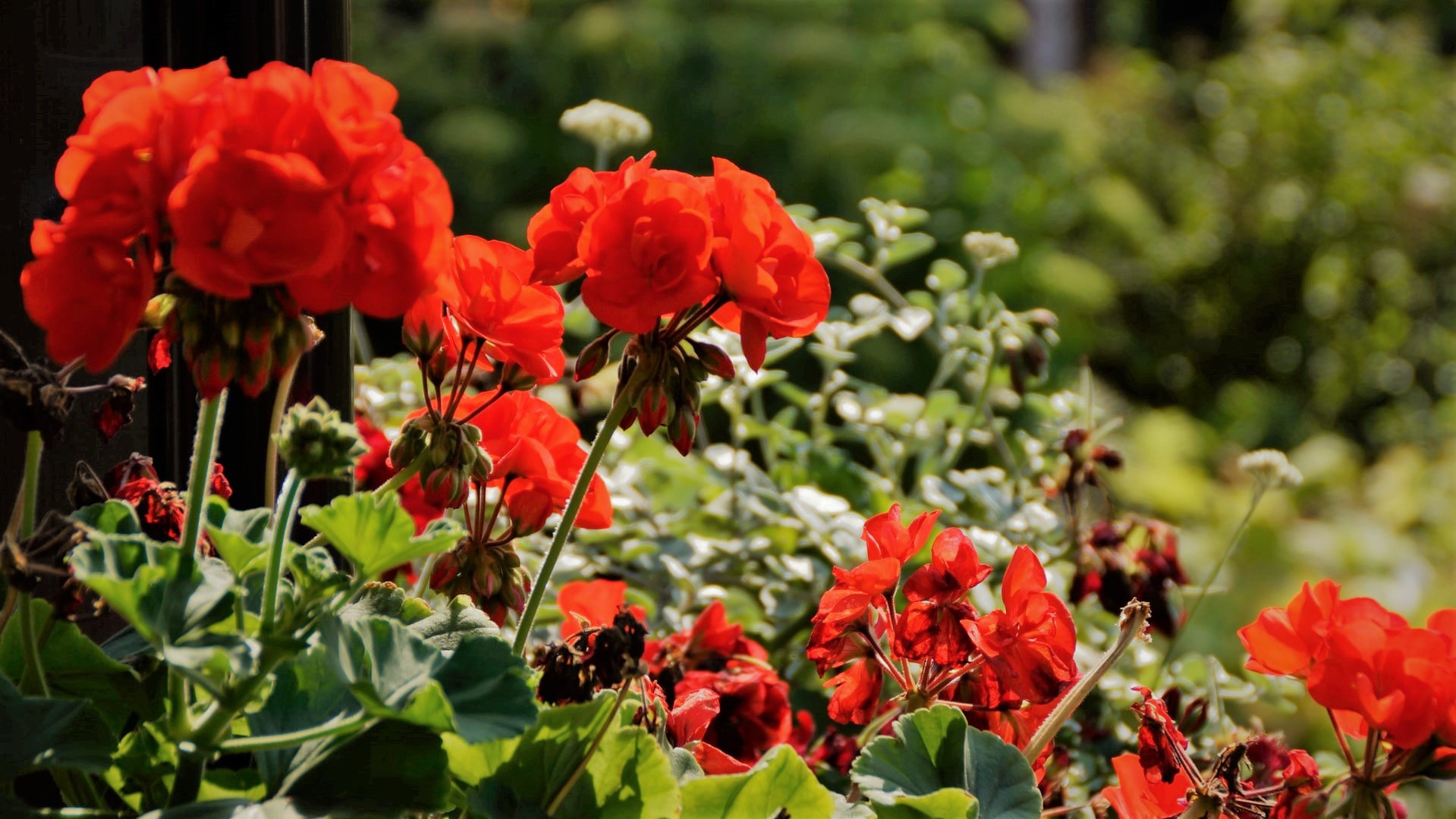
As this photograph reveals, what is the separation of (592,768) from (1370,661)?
0.38 m

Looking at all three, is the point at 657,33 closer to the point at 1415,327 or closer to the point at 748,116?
the point at 748,116

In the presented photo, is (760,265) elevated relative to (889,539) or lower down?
elevated

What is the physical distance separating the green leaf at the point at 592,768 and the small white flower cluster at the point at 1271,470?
26.1 inches

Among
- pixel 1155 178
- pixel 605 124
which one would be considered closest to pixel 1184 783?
pixel 605 124

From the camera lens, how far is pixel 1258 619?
701 mm

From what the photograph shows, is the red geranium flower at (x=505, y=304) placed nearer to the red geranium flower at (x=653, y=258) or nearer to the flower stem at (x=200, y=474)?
the red geranium flower at (x=653, y=258)

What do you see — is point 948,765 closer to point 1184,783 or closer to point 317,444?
point 1184,783

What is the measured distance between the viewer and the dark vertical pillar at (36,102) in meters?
0.80

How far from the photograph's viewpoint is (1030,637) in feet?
2.27

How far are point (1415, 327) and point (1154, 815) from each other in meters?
6.06

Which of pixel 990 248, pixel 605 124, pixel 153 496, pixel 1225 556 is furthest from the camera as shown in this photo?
pixel 605 124

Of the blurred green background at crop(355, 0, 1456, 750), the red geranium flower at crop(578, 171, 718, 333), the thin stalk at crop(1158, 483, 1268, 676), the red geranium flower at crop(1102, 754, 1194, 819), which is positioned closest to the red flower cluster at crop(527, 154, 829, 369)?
the red geranium flower at crop(578, 171, 718, 333)

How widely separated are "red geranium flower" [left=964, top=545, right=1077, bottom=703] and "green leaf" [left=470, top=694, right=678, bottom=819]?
0.20 metres

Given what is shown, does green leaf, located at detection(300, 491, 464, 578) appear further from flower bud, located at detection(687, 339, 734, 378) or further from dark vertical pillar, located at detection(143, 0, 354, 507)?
dark vertical pillar, located at detection(143, 0, 354, 507)
